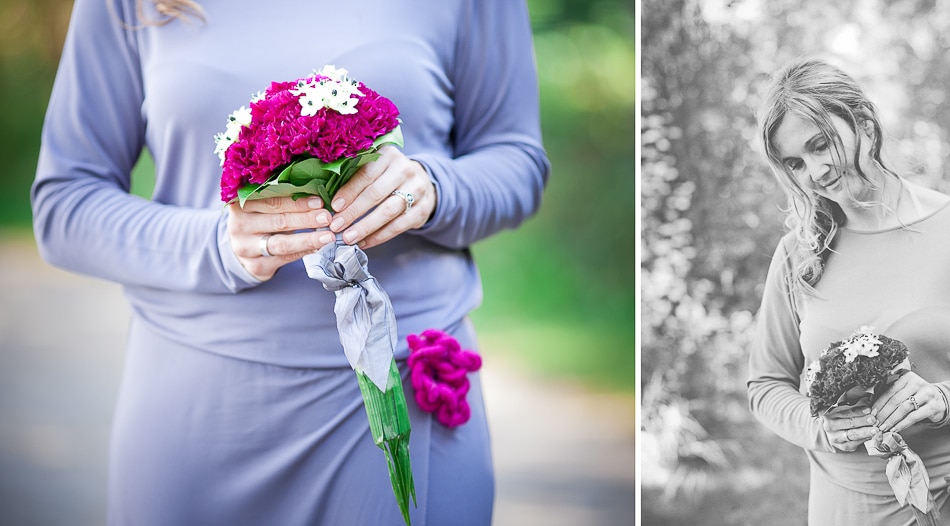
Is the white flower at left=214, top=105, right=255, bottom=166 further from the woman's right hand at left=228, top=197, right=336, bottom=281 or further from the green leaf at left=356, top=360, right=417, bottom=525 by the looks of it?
the green leaf at left=356, top=360, right=417, bottom=525

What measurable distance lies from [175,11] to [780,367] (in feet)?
4.37

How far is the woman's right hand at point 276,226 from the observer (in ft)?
4.60

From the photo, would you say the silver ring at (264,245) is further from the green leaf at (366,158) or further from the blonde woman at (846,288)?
the blonde woman at (846,288)

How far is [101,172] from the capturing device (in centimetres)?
160

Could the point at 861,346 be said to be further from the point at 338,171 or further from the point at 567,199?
the point at 338,171

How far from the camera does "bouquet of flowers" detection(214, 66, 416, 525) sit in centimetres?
134

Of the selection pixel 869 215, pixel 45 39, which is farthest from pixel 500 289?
pixel 45 39

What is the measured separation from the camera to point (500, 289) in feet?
7.13

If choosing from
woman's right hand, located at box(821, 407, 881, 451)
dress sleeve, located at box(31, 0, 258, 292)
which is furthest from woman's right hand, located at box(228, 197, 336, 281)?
woman's right hand, located at box(821, 407, 881, 451)

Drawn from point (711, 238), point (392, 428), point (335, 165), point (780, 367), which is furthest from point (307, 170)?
point (780, 367)

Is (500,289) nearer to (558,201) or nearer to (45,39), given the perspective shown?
(558,201)

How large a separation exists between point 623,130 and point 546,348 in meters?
0.55

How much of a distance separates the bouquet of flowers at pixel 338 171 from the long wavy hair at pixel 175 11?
10.1 inches

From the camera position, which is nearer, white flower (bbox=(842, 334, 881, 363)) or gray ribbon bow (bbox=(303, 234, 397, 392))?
gray ribbon bow (bbox=(303, 234, 397, 392))
